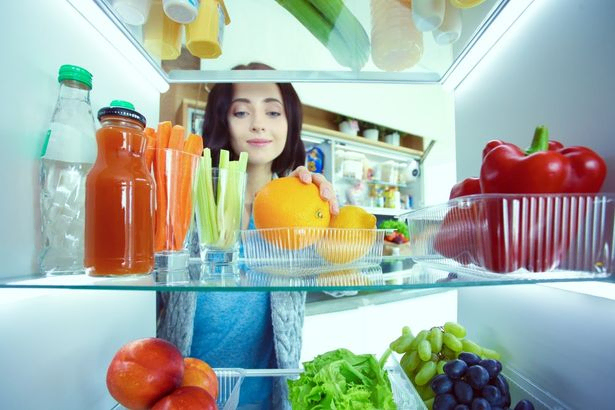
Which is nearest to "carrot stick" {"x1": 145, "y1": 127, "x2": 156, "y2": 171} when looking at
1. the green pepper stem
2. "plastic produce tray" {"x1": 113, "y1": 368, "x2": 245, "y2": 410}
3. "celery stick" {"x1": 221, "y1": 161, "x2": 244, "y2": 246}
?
"celery stick" {"x1": 221, "y1": 161, "x2": 244, "y2": 246}

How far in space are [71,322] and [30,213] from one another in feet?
0.49

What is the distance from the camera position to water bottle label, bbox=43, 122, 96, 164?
1.30 ft

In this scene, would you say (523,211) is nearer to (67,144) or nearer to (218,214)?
(218,214)

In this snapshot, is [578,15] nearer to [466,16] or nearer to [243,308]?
[466,16]

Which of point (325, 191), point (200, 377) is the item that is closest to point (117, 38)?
point (325, 191)

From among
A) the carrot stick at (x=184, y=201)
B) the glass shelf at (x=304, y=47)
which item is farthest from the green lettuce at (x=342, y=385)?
the glass shelf at (x=304, y=47)

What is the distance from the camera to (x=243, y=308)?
1.19 metres

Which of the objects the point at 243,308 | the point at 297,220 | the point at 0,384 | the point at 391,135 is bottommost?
the point at 243,308

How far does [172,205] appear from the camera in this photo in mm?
453

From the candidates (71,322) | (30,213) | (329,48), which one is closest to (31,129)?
(30,213)

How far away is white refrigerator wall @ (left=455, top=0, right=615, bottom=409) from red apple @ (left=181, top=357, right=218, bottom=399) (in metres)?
0.46

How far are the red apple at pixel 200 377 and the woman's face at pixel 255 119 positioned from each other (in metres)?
0.97

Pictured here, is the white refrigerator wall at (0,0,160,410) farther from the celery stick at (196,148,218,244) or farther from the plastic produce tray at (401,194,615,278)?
the plastic produce tray at (401,194,615,278)

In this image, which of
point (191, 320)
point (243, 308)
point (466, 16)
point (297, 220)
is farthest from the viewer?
point (243, 308)
